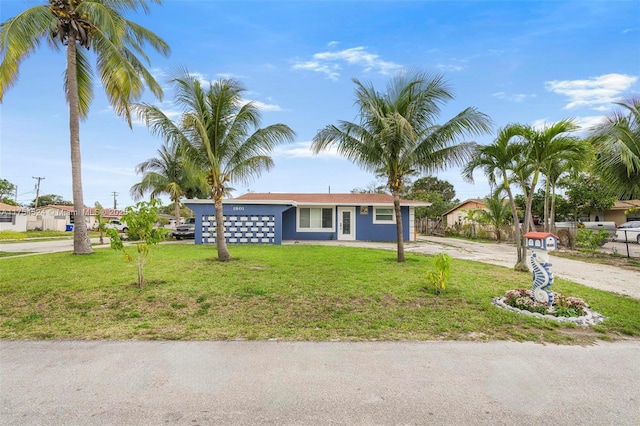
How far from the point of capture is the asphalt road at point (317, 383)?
7.76ft

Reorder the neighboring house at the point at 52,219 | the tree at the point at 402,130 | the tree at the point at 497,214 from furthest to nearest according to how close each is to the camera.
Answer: the neighboring house at the point at 52,219, the tree at the point at 497,214, the tree at the point at 402,130

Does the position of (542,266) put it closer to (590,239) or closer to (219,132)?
(219,132)

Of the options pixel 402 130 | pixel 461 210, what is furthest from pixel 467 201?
pixel 402 130

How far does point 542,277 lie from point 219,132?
8970 mm

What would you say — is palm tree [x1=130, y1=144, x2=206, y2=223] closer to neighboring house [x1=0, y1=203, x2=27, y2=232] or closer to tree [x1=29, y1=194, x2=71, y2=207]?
neighboring house [x1=0, y1=203, x2=27, y2=232]

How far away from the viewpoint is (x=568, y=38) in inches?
373

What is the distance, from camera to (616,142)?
8.91 meters

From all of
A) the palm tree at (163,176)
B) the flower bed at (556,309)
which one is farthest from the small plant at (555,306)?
the palm tree at (163,176)

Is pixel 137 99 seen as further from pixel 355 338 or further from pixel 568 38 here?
pixel 568 38

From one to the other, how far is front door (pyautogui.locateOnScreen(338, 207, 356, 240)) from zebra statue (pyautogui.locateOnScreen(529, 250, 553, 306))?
1377cm

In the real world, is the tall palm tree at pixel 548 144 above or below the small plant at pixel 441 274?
above

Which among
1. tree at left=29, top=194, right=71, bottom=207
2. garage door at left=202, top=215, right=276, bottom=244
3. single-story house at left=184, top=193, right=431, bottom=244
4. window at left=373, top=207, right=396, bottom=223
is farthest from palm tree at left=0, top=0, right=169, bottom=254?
tree at left=29, top=194, right=71, bottom=207

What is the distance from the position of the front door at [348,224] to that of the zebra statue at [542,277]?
45.2ft

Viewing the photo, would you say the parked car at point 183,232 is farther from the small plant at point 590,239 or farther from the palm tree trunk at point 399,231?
the small plant at point 590,239
